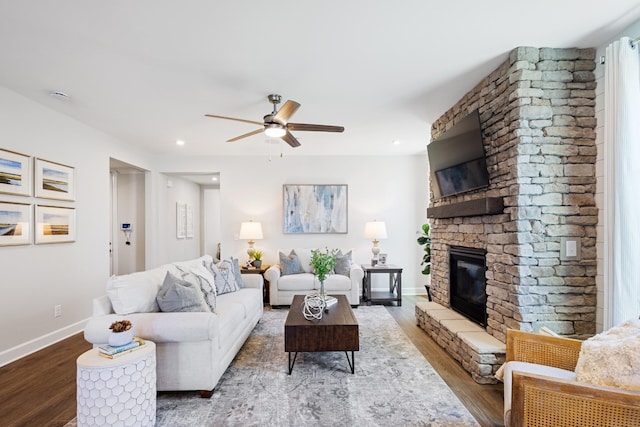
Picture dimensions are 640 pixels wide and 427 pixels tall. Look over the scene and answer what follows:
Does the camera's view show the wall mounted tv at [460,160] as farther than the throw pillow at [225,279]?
No

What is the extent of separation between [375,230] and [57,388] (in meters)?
4.52

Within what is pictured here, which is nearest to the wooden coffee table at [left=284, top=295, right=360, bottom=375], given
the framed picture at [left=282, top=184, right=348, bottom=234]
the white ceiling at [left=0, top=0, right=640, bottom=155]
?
the white ceiling at [left=0, top=0, right=640, bottom=155]

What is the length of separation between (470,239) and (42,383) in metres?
4.12

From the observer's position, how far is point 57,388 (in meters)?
2.61

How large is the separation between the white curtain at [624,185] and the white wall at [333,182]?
395cm

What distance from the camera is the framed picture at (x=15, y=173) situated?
3082 millimetres

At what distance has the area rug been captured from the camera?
85.4 inches

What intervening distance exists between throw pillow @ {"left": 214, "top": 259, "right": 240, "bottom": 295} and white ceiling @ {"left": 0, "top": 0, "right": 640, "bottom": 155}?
6.23 ft

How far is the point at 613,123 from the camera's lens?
2.20 meters

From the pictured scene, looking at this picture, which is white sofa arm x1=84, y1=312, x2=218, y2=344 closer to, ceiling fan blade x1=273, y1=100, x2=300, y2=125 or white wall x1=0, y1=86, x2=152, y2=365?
white wall x1=0, y1=86, x2=152, y2=365

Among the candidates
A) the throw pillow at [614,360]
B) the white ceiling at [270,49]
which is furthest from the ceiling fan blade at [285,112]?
the throw pillow at [614,360]

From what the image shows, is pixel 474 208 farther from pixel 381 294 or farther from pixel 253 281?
pixel 381 294

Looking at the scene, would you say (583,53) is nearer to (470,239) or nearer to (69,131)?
(470,239)

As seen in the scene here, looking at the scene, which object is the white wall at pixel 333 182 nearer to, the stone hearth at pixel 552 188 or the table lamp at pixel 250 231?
the table lamp at pixel 250 231
